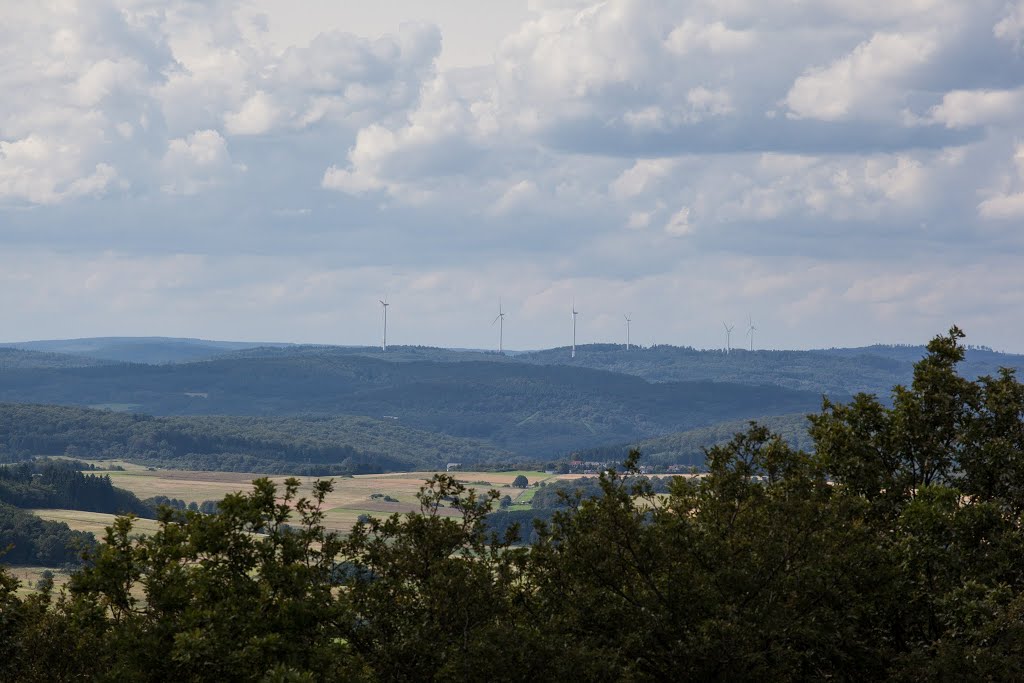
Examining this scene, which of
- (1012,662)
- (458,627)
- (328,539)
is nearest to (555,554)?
(458,627)

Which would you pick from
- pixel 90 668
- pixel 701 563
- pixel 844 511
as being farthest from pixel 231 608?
pixel 844 511

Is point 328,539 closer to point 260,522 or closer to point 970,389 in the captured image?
point 260,522

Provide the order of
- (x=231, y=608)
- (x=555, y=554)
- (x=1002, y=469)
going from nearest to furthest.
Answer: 1. (x=231, y=608)
2. (x=555, y=554)
3. (x=1002, y=469)

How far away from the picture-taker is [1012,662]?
32.9 meters

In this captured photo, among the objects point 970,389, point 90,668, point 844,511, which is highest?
point 970,389

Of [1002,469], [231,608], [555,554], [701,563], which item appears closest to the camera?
[231,608]

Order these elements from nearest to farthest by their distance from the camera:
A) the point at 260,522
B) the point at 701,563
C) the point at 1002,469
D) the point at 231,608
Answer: the point at 231,608 < the point at 260,522 < the point at 701,563 < the point at 1002,469

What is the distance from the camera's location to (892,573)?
35.1 metres

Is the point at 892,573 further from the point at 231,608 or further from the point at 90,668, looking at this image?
the point at 90,668

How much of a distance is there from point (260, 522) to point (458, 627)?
234 inches

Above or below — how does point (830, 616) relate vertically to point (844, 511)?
below

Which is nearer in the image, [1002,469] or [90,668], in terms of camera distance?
[90,668]

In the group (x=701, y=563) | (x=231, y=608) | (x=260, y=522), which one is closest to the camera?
(x=231, y=608)

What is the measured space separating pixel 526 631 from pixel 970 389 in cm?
2313
